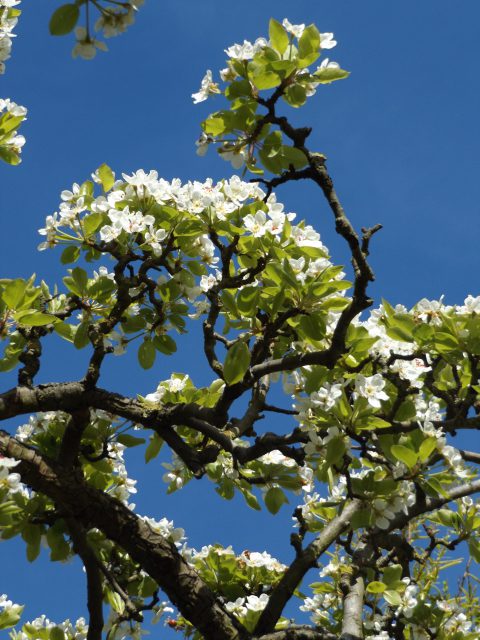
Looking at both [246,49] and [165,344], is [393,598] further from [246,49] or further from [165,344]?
[246,49]

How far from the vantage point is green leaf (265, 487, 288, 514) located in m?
3.90

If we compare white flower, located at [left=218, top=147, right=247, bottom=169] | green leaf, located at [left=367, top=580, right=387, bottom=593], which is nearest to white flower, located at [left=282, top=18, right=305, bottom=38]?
white flower, located at [left=218, top=147, right=247, bottom=169]

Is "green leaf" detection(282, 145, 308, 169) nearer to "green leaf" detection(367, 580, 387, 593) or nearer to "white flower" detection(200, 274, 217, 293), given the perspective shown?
"white flower" detection(200, 274, 217, 293)

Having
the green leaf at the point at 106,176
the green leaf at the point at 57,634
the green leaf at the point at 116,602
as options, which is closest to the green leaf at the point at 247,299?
the green leaf at the point at 106,176

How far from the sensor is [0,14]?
3838 mm

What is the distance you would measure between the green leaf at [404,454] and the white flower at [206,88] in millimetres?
1593

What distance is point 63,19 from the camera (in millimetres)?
2314

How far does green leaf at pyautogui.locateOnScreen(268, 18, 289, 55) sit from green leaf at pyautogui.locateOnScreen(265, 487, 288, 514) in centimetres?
196

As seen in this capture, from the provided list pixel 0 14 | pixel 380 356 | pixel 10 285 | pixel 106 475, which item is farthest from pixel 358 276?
pixel 0 14

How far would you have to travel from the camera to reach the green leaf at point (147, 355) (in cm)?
404

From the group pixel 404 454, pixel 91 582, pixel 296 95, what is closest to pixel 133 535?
pixel 91 582

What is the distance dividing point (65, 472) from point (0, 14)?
6.89ft

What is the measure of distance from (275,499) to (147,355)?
91 cm

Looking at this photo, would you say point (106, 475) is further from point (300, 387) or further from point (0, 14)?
point (0, 14)
